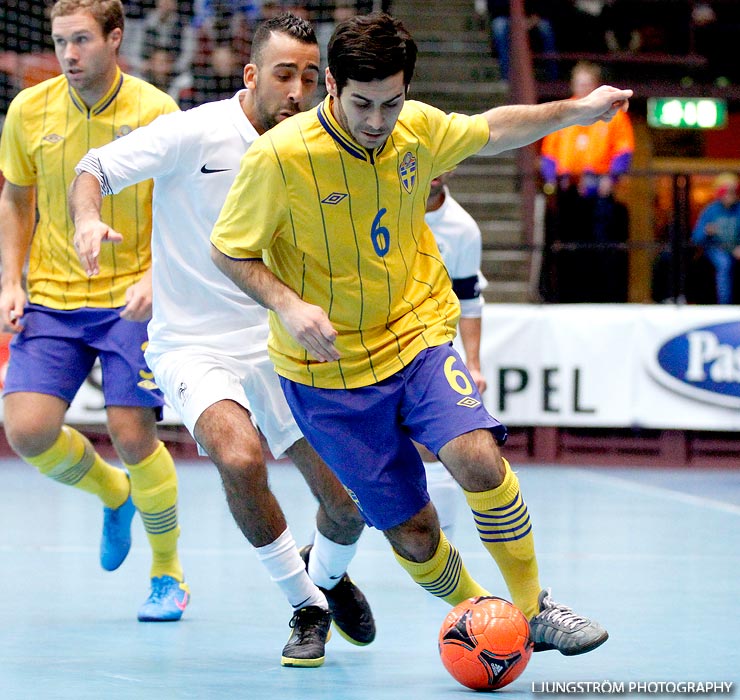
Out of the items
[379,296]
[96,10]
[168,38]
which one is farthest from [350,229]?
[168,38]

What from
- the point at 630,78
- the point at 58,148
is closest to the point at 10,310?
the point at 58,148

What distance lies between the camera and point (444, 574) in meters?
4.26

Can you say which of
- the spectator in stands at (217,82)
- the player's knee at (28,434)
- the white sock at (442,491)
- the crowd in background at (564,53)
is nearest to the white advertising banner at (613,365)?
the crowd in background at (564,53)

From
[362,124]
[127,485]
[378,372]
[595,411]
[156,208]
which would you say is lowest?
[595,411]

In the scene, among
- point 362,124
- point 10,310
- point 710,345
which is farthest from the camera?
point 710,345

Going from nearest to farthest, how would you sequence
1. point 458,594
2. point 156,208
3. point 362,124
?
point 362,124, point 458,594, point 156,208

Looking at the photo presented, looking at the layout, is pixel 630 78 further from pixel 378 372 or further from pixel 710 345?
pixel 378 372

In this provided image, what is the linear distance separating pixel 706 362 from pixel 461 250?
4949mm

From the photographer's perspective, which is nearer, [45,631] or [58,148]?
[45,631]

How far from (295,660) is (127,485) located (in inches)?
68.5

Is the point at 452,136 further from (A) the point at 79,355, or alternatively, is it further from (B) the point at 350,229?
(A) the point at 79,355

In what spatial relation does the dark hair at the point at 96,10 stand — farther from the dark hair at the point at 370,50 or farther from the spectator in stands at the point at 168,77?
the spectator in stands at the point at 168,77

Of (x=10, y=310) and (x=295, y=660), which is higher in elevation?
(x=10, y=310)

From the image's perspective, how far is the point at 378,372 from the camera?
4109 mm
